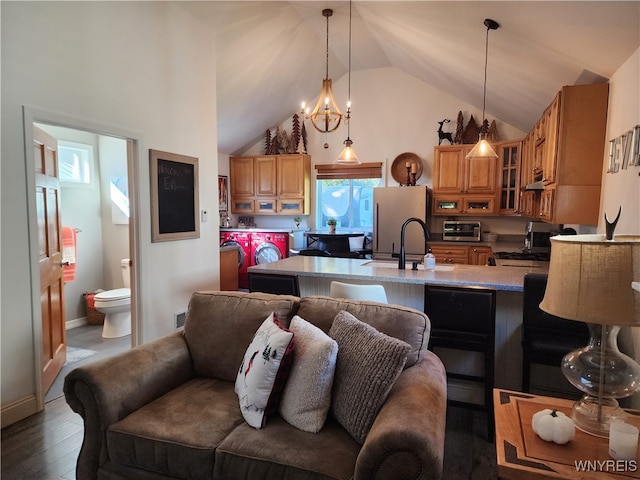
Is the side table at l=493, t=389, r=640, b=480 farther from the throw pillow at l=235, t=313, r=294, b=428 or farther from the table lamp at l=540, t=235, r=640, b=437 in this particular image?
the throw pillow at l=235, t=313, r=294, b=428

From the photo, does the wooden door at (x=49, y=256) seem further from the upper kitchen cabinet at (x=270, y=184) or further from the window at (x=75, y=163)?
the upper kitchen cabinet at (x=270, y=184)

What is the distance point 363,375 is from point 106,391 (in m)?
1.09

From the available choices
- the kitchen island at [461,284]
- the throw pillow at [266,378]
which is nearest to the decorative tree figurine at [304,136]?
the kitchen island at [461,284]

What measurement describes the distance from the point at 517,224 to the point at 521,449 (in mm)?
4852

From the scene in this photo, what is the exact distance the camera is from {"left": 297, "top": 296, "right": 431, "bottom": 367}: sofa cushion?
69.2 inches

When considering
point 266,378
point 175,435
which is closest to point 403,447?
point 266,378

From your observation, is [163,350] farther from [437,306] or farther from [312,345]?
[437,306]

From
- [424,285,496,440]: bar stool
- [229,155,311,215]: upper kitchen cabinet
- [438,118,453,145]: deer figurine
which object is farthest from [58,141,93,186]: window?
[438,118,453,145]: deer figurine

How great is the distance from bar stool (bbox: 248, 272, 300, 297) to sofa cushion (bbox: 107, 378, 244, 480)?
1.10 meters

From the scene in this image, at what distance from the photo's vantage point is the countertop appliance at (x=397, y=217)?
5.25m

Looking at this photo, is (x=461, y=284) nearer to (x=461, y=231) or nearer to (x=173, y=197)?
(x=173, y=197)

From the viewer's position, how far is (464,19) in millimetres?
2777

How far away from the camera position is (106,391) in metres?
1.65

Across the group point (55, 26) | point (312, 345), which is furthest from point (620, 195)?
point (55, 26)
